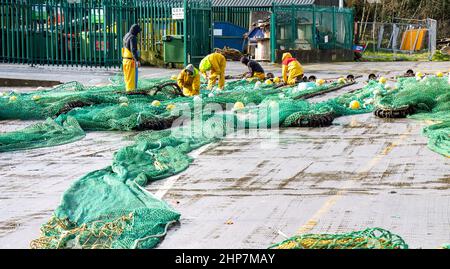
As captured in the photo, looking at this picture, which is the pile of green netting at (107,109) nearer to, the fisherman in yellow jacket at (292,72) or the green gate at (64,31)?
the fisherman in yellow jacket at (292,72)

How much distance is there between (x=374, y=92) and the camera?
19.8 metres

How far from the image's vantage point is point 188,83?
66.7 ft

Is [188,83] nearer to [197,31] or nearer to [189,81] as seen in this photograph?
[189,81]

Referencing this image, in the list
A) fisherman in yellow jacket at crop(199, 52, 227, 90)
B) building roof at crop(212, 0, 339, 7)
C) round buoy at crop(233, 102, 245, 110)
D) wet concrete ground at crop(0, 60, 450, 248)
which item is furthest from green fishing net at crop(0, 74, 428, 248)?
building roof at crop(212, 0, 339, 7)

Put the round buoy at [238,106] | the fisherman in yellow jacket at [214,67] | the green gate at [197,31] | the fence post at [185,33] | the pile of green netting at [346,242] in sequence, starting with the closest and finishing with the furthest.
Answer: the pile of green netting at [346,242], the round buoy at [238,106], the fisherman in yellow jacket at [214,67], the fence post at [185,33], the green gate at [197,31]

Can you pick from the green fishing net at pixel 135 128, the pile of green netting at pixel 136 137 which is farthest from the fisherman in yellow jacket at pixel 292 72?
the pile of green netting at pixel 136 137

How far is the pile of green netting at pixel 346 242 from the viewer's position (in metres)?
6.64

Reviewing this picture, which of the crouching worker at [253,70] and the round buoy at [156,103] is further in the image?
the crouching worker at [253,70]

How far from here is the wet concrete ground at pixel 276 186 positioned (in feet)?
26.1

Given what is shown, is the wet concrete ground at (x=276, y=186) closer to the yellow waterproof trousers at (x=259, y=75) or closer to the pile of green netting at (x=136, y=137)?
the pile of green netting at (x=136, y=137)

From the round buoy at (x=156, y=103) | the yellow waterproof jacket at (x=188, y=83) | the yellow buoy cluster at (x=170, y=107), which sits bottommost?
the yellow buoy cluster at (x=170, y=107)

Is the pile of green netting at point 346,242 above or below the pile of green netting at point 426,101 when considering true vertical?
below

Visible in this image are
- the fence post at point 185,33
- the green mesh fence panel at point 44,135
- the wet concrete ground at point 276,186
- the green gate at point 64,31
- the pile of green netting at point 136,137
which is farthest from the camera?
the fence post at point 185,33

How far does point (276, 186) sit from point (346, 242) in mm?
3275
